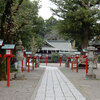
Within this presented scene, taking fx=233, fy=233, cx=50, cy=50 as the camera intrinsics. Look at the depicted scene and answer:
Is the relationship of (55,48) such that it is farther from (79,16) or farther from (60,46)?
(79,16)

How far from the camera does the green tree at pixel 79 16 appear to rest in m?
27.7

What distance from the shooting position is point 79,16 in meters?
27.7

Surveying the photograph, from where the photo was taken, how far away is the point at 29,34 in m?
26.1

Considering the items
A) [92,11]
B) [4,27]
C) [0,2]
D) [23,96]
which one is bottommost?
[23,96]

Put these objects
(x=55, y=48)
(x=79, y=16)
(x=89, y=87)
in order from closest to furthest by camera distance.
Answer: (x=89, y=87) → (x=79, y=16) → (x=55, y=48)

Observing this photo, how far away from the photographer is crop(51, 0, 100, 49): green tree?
2766 centimetres

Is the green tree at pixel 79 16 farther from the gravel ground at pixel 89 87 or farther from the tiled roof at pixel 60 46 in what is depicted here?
the tiled roof at pixel 60 46

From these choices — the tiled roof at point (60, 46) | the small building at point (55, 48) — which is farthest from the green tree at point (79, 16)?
the tiled roof at point (60, 46)

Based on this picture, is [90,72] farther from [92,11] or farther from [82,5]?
[82,5]

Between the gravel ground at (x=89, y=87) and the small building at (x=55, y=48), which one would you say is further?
the small building at (x=55, y=48)

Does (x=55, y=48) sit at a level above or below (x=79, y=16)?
below

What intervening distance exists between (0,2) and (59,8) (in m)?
16.3

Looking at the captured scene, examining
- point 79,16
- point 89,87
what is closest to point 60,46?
point 79,16

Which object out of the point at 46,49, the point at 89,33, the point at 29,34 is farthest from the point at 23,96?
the point at 46,49
